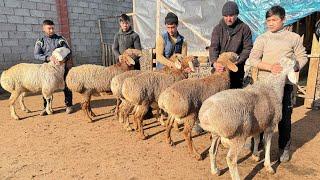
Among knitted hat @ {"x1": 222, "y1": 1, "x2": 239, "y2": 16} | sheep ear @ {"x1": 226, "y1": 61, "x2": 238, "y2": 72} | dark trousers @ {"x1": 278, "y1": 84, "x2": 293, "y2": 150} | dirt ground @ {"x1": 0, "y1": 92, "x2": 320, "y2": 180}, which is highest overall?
knitted hat @ {"x1": 222, "y1": 1, "x2": 239, "y2": 16}

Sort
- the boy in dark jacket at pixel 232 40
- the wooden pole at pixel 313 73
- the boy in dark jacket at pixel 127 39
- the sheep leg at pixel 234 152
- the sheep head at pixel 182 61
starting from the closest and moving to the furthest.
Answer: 1. the sheep leg at pixel 234 152
2. the boy in dark jacket at pixel 232 40
3. the sheep head at pixel 182 61
4. the boy in dark jacket at pixel 127 39
5. the wooden pole at pixel 313 73

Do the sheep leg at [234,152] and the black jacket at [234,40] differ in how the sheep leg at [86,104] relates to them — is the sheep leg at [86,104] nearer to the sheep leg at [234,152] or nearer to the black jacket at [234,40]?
the black jacket at [234,40]

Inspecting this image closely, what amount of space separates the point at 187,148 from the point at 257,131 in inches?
61.7

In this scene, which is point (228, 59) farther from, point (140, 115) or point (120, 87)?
point (120, 87)

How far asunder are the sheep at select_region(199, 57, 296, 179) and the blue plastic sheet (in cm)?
377

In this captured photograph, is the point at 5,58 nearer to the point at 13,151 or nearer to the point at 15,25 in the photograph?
the point at 15,25

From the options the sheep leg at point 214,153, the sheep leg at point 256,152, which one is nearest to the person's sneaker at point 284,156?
the sheep leg at point 256,152

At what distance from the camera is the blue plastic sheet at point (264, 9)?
6966 millimetres

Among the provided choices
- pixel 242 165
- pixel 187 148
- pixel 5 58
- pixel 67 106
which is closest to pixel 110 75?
pixel 67 106

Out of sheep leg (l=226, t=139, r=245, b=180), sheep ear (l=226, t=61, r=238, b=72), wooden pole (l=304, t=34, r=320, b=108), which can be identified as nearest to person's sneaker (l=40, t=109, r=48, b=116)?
sheep ear (l=226, t=61, r=238, b=72)

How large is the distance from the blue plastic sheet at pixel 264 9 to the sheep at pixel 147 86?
3.25 meters

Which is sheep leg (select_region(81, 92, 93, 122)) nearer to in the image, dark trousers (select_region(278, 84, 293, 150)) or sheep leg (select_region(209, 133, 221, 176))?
sheep leg (select_region(209, 133, 221, 176))

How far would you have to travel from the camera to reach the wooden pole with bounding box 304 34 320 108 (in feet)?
23.9

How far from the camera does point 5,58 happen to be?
1003 centimetres
